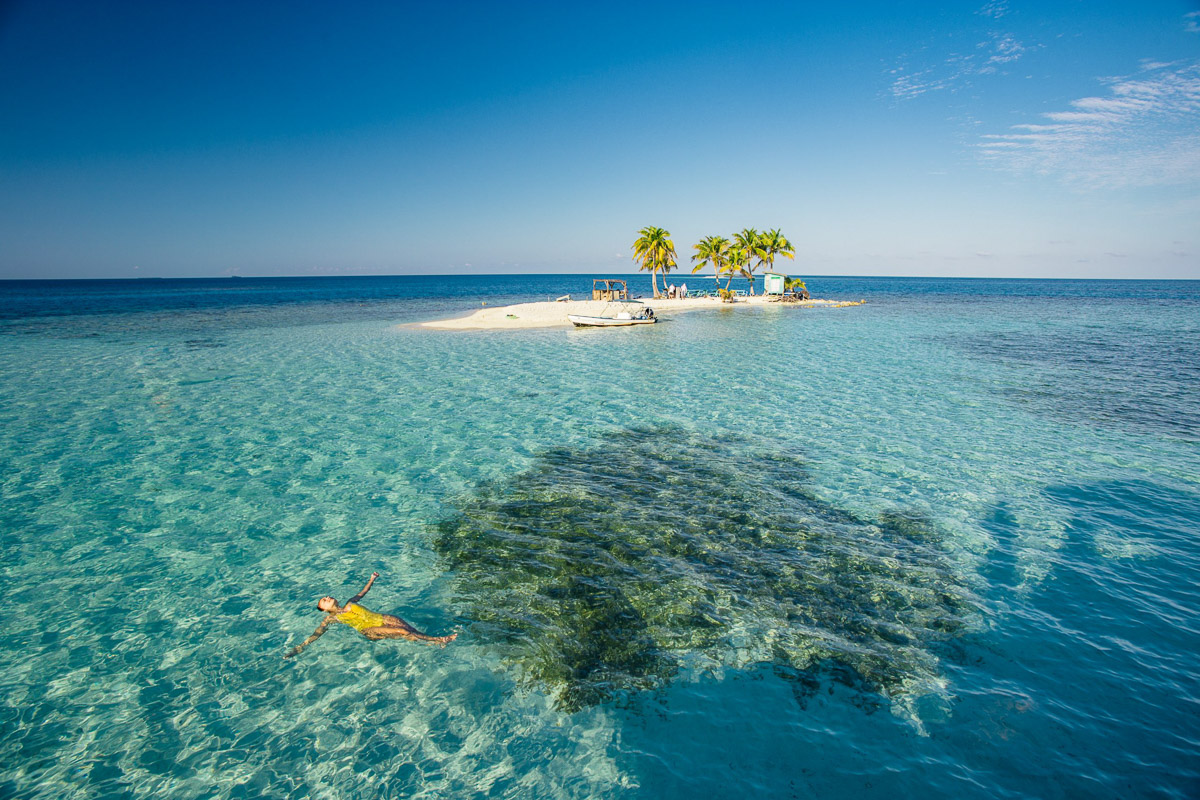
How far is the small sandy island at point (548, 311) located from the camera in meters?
54.9

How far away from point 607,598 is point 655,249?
71.1 meters

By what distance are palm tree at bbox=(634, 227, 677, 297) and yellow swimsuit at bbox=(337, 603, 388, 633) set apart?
233ft

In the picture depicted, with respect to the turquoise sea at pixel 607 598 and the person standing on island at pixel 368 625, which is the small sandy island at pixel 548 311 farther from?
the person standing on island at pixel 368 625

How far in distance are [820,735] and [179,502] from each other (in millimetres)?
15211

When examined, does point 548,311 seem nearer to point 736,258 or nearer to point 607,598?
point 736,258

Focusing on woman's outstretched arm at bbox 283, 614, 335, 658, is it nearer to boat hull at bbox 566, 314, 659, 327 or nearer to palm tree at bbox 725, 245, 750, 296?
boat hull at bbox 566, 314, 659, 327

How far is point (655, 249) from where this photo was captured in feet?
247

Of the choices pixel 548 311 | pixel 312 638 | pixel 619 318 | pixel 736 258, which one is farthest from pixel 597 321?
pixel 312 638

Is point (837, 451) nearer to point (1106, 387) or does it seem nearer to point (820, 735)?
point (820, 735)

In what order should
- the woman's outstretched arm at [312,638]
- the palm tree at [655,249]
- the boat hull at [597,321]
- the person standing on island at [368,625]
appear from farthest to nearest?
1. the palm tree at [655,249]
2. the boat hull at [597,321]
3. the person standing on island at [368,625]
4. the woman's outstretched arm at [312,638]

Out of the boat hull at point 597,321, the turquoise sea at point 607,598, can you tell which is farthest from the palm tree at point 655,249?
the turquoise sea at point 607,598

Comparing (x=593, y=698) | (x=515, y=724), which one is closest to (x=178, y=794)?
(x=515, y=724)

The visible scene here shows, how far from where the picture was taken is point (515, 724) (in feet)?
22.7

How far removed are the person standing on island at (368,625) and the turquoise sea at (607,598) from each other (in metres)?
0.20
